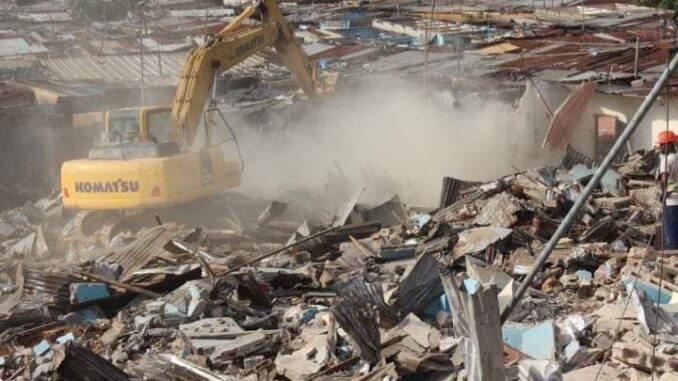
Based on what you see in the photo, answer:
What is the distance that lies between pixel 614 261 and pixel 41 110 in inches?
529

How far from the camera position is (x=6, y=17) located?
39.3 metres

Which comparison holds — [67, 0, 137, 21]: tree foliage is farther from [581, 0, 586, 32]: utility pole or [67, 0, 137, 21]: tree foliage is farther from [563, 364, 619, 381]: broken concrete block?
[563, 364, 619, 381]: broken concrete block

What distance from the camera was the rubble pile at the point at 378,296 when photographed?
23.2 feet

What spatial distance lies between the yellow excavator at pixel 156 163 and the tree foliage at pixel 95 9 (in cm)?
2690

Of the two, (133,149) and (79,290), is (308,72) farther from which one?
(79,290)

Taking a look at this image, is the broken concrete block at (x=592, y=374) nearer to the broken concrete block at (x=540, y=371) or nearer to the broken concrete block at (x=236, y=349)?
the broken concrete block at (x=540, y=371)

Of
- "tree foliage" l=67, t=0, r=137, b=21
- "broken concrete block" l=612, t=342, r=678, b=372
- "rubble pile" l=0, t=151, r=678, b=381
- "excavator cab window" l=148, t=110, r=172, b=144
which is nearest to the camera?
"broken concrete block" l=612, t=342, r=678, b=372

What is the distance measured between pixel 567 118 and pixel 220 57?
19.8 ft

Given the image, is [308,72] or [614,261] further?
[308,72]

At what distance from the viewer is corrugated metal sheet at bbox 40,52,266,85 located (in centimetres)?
2573

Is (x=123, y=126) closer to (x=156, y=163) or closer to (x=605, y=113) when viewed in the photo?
(x=156, y=163)

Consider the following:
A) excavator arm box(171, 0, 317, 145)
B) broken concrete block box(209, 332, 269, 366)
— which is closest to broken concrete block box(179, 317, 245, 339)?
broken concrete block box(209, 332, 269, 366)

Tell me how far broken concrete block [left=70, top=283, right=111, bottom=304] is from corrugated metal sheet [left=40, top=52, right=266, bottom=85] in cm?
1543

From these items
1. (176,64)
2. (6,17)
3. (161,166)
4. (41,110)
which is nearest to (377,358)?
(161,166)
